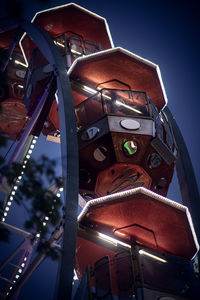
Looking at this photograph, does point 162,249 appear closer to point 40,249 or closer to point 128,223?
point 128,223

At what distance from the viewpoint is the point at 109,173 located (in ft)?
37.8

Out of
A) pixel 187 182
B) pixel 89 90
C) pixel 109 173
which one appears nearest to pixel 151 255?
pixel 109 173

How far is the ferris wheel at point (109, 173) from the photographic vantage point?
24.7 ft

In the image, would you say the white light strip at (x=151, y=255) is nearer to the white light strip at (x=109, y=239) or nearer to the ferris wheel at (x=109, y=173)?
the ferris wheel at (x=109, y=173)

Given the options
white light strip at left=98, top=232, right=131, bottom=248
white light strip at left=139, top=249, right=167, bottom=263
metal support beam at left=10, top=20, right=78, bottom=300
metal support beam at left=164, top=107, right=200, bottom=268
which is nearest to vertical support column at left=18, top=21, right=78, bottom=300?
metal support beam at left=10, top=20, right=78, bottom=300

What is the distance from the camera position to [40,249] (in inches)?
211

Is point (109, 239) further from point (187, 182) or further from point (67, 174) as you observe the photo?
point (187, 182)

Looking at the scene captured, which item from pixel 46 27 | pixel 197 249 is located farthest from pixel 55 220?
pixel 46 27

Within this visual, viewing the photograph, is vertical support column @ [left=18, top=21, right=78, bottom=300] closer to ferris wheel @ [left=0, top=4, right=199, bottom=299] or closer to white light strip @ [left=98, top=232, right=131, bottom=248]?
ferris wheel @ [left=0, top=4, right=199, bottom=299]

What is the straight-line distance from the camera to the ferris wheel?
24.7 feet

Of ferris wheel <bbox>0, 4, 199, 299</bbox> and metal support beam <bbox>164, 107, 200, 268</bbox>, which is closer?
ferris wheel <bbox>0, 4, 199, 299</bbox>

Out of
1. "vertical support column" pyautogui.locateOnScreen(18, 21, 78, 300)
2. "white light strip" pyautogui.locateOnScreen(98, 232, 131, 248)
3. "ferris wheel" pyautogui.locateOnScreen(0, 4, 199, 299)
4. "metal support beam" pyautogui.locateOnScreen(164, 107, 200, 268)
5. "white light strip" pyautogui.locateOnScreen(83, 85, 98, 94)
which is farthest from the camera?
"white light strip" pyautogui.locateOnScreen(83, 85, 98, 94)

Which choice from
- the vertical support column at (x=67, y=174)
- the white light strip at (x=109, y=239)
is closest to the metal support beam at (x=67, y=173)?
the vertical support column at (x=67, y=174)

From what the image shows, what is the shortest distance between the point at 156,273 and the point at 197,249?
1458 millimetres
